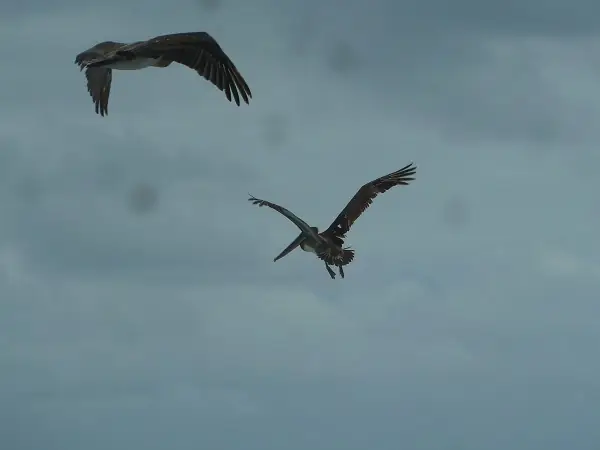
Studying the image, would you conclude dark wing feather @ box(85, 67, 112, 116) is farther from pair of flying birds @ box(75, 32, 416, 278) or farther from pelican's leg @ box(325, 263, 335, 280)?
pelican's leg @ box(325, 263, 335, 280)

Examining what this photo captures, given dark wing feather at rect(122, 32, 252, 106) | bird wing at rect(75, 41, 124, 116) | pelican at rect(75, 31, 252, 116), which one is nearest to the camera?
pelican at rect(75, 31, 252, 116)

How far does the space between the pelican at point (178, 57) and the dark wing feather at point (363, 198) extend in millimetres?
9809

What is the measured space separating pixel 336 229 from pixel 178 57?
11450 millimetres

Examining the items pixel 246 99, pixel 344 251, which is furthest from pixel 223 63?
pixel 344 251

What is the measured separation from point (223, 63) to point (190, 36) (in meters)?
1.09

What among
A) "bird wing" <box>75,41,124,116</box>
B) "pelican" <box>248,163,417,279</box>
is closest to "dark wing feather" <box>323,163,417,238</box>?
"pelican" <box>248,163,417,279</box>

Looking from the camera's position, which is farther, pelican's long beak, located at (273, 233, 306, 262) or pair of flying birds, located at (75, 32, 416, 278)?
pelican's long beak, located at (273, 233, 306, 262)

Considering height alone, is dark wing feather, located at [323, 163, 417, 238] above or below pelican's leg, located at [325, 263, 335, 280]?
above

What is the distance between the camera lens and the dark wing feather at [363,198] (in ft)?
157

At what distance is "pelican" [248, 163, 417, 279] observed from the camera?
147 feet

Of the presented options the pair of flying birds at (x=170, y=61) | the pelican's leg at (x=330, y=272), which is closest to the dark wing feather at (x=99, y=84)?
the pair of flying birds at (x=170, y=61)

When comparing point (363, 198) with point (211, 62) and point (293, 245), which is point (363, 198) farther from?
point (211, 62)

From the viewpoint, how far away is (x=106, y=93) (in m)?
43.8

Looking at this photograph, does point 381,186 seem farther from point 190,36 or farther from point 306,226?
point 190,36
